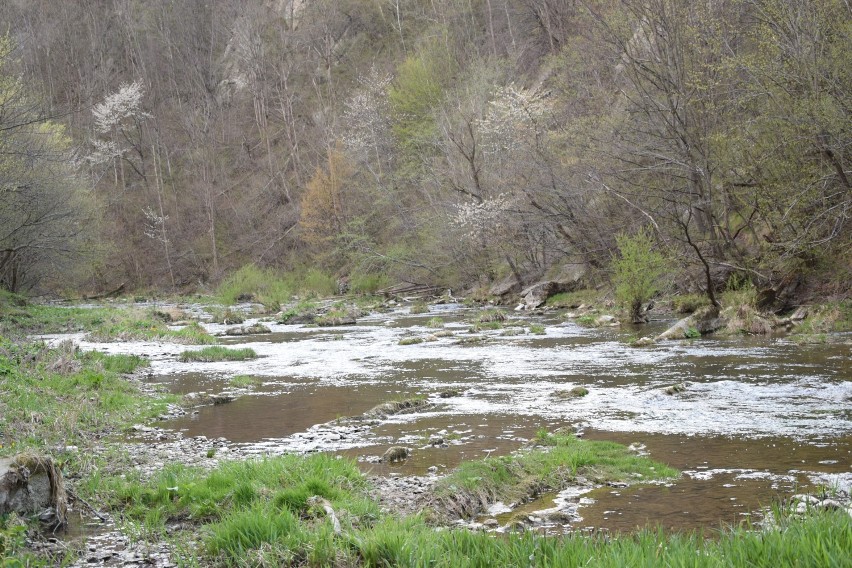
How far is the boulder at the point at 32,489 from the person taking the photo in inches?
254

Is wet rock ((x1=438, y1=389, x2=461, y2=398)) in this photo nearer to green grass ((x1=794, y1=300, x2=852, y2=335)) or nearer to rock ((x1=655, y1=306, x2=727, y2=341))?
rock ((x1=655, y1=306, x2=727, y2=341))

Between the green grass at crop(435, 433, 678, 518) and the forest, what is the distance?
45.3ft

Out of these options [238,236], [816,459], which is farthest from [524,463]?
[238,236]

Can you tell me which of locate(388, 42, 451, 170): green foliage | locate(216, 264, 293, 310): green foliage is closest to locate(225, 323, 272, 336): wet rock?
locate(216, 264, 293, 310): green foliage

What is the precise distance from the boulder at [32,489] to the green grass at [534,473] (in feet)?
11.2

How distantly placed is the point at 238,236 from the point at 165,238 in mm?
6188

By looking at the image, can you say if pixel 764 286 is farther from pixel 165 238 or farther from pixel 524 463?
pixel 165 238

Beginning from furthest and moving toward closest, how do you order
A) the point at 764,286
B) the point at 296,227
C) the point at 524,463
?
the point at 296,227 → the point at 764,286 → the point at 524,463

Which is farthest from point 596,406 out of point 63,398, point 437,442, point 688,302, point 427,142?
point 427,142

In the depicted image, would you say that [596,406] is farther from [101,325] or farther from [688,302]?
[101,325]

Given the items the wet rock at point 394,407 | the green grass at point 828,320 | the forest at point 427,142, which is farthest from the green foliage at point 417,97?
A: the wet rock at point 394,407

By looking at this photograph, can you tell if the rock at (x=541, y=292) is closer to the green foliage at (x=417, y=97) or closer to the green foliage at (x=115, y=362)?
the green foliage at (x=115, y=362)

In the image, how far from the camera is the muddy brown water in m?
8.00

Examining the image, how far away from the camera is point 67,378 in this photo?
1468cm
